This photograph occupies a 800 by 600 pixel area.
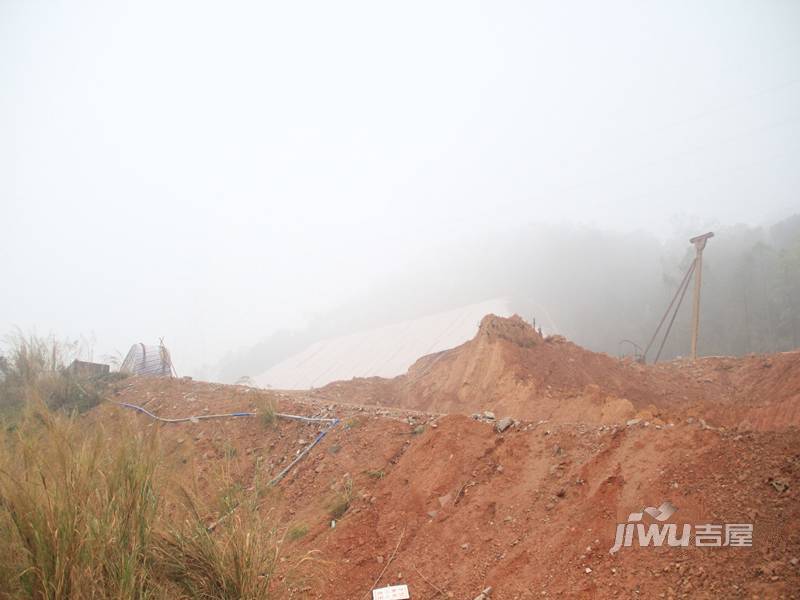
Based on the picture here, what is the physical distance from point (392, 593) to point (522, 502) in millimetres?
1407

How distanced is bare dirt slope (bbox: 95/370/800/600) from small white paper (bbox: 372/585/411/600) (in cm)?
8

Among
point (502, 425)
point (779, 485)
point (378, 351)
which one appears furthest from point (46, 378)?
point (378, 351)

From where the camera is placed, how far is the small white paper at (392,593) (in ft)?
10.7

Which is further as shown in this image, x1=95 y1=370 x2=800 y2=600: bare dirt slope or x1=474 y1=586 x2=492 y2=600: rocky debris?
x1=474 y1=586 x2=492 y2=600: rocky debris

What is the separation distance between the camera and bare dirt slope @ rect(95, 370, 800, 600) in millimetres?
2740

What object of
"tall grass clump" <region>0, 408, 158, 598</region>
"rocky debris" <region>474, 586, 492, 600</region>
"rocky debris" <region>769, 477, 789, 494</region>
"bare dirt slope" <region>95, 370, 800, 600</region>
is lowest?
"rocky debris" <region>474, 586, 492, 600</region>

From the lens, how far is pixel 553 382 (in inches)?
433

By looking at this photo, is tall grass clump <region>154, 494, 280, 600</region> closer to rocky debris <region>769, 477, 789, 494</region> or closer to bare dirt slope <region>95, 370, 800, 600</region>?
bare dirt slope <region>95, 370, 800, 600</region>

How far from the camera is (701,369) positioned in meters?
13.1

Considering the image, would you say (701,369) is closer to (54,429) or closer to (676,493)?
(676,493)

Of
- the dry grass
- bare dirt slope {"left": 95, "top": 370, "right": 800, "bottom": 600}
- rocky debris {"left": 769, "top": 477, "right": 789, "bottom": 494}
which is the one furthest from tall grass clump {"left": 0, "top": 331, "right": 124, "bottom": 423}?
rocky debris {"left": 769, "top": 477, "right": 789, "bottom": 494}

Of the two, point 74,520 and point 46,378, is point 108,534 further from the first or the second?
point 46,378

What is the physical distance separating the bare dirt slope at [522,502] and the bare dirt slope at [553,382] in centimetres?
368

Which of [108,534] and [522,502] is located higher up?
[108,534]
